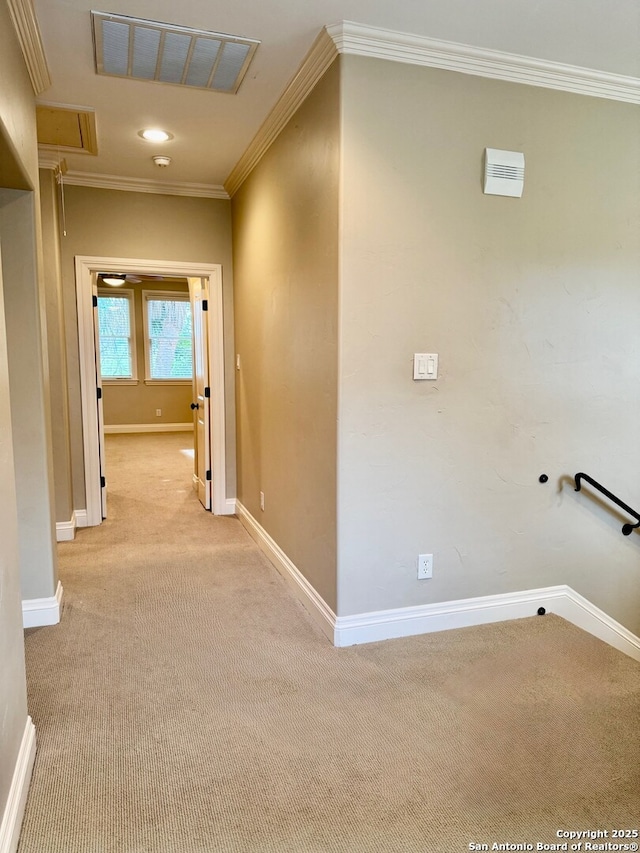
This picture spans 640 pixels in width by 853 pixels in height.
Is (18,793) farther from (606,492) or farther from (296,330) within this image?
(606,492)

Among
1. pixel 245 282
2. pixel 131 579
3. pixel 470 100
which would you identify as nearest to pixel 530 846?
pixel 131 579

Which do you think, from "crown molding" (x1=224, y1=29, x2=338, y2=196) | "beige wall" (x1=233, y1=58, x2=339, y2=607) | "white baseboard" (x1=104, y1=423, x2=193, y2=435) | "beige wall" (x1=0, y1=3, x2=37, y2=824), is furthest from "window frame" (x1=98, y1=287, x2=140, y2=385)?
"beige wall" (x1=0, y1=3, x2=37, y2=824)

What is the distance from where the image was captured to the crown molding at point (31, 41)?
2.02 meters

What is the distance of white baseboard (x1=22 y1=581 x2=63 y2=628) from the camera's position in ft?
8.84

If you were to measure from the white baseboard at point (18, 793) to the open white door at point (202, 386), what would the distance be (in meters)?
3.03

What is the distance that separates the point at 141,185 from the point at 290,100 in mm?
1875

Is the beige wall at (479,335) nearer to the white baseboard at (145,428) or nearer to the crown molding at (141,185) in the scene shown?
the crown molding at (141,185)

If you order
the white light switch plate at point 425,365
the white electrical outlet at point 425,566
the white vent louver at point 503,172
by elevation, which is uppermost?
the white vent louver at point 503,172

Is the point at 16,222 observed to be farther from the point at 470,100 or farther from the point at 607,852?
the point at 607,852

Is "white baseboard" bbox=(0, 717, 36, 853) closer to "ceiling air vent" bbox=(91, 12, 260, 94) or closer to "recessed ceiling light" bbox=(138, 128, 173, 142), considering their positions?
"ceiling air vent" bbox=(91, 12, 260, 94)

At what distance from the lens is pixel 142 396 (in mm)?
9234

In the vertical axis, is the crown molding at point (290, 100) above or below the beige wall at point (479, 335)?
above

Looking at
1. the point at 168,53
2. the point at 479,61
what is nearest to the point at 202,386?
the point at 168,53

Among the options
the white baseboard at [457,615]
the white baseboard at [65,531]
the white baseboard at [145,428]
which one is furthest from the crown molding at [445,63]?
the white baseboard at [145,428]
